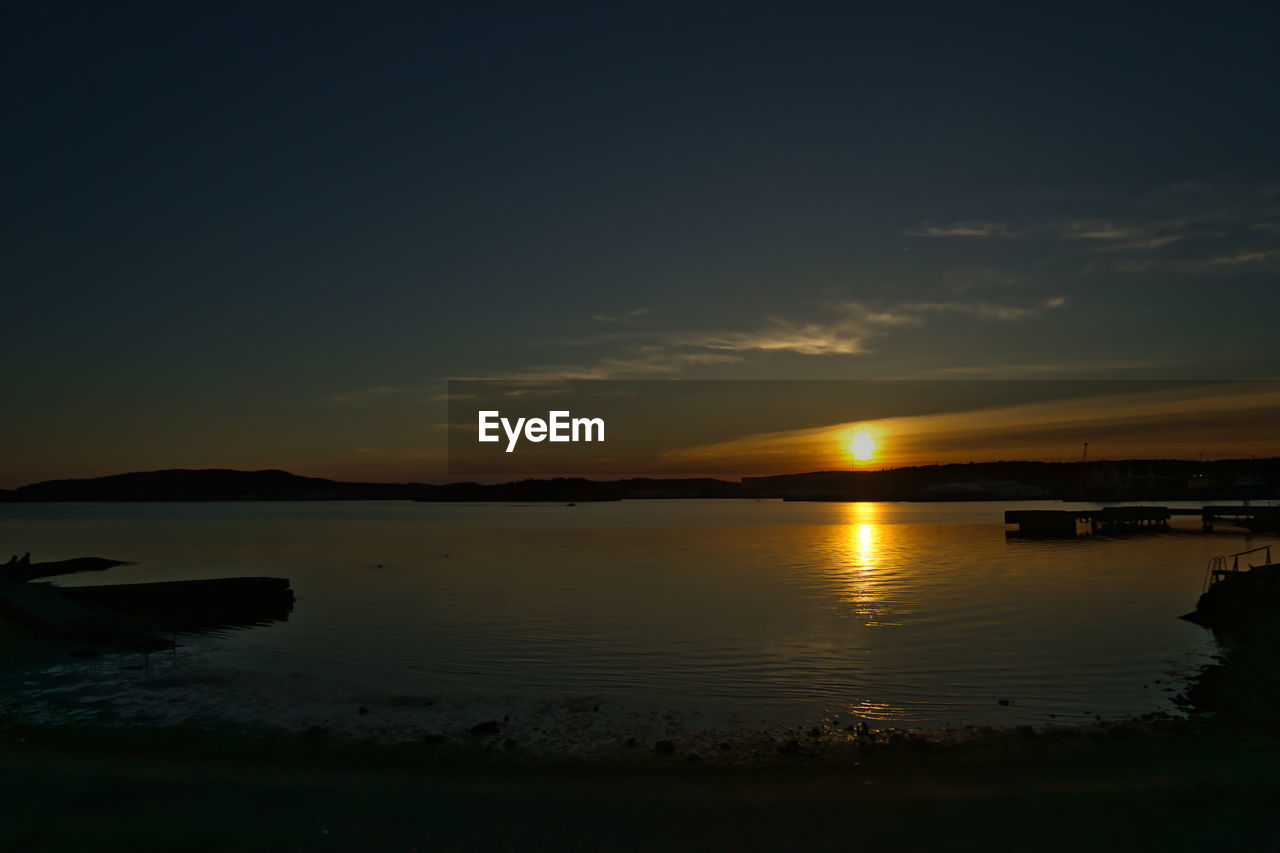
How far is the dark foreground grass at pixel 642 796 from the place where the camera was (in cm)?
1016

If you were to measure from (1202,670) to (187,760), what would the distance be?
81.1 feet

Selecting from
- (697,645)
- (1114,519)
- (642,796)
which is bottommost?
(1114,519)

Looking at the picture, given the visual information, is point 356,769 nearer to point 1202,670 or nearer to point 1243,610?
point 1202,670

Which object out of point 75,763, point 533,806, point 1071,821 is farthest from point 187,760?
point 1071,821

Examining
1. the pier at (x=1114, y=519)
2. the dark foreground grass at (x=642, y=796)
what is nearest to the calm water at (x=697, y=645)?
the dark foreground grass at (x=642, y=796)

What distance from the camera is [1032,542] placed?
86.1m

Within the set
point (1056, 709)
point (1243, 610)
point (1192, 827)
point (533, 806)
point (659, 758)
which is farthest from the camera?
point (1243, 610)

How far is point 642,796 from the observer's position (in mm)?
12109

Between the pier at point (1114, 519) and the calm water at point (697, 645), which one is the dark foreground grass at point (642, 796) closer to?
the calm water at point (697, 645)

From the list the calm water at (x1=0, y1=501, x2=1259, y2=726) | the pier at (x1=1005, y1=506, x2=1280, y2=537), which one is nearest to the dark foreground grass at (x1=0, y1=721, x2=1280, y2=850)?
the calm water at (x1=0, y1=501, x2=1259, y2=726)

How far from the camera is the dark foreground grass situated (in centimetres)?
1016

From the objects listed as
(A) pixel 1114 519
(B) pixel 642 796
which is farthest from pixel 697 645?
(A) pixel 1114 519

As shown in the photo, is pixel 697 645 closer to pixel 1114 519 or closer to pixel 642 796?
pixel 642 796

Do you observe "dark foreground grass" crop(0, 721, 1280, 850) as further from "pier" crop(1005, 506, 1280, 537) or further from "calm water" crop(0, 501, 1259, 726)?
"pier" crop(1005, 506, 1280, 537)
